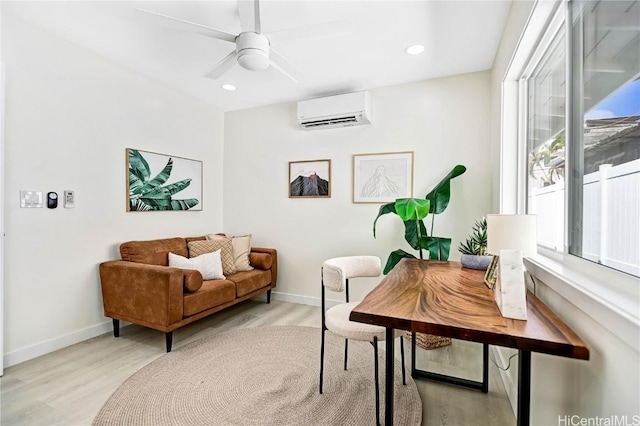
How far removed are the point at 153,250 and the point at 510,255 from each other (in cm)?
310

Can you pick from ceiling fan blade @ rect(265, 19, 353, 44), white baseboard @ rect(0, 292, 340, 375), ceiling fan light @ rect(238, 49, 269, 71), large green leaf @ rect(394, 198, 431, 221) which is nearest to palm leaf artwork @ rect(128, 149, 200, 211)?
white baseboard @ rect(0, 292, 340, 375)

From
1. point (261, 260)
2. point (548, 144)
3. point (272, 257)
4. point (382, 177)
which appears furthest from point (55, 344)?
point (548, 144)

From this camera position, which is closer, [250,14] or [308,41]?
[250,14]

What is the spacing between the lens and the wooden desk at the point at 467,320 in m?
0.88

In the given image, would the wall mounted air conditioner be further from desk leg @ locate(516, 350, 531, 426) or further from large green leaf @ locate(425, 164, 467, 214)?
desk leg @ locate(516, 350, 531, 426)

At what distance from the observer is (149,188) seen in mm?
3279

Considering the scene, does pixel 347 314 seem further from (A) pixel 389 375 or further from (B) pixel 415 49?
(B) pixel 415 49

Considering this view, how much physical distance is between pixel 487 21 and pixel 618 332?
2294 mm

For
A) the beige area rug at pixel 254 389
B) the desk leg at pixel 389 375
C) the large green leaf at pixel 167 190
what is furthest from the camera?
the large green leaf at pixel 167 190

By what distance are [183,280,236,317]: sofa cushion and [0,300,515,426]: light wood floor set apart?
31 centimetres

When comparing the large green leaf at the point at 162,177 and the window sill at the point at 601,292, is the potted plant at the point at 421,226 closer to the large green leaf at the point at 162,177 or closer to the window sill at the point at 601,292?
the window sill at the point at 601,292

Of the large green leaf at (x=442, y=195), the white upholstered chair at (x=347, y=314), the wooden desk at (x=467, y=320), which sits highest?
the large green leaf at (x=442, y=195)

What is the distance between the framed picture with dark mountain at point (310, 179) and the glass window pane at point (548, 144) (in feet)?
6.86

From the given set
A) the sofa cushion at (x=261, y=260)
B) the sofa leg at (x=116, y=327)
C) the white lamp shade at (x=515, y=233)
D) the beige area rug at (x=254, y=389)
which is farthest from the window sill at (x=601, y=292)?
the sofa leg at (x=116, y=327)
